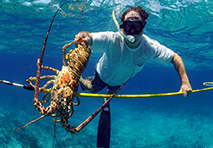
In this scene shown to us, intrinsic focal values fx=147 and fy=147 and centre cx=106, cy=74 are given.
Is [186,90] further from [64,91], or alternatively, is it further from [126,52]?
[64,91]

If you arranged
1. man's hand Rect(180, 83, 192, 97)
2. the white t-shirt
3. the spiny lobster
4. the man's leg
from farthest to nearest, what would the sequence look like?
1. the man's leg
2. the white t-shirt
3. man's hand Rect(180, 83, 192, 97)
4. the spiny lobster

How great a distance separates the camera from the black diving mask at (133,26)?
3.26m

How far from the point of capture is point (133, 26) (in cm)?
327

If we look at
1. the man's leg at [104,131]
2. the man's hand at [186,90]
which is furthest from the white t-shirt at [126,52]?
the man's leg at [104,131]

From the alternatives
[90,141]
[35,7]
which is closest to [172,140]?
[90,141]

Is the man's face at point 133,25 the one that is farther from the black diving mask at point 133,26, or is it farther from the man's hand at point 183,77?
the man's hand at point 183,77

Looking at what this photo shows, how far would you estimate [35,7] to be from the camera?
12148mm

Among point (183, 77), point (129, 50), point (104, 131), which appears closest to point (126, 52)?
point (129, 50)

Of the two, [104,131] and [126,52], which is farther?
[104,131]

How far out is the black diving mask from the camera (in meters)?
3.26

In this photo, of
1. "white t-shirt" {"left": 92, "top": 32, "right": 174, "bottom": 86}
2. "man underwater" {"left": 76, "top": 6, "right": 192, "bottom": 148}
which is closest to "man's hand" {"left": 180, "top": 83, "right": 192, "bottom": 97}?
"man underwater" {"left": 76, "top": 6, "right": 192, "bottom": 148}

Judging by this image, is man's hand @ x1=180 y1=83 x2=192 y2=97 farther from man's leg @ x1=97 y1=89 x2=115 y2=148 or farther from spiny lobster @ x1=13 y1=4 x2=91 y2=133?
man's leg @ x1=97 y1=89 x2=115 y2=148

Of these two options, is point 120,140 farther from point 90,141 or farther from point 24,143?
point 24,143

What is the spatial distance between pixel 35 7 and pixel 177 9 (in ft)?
36.5
